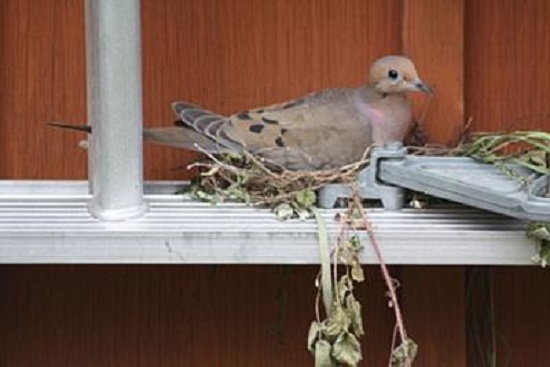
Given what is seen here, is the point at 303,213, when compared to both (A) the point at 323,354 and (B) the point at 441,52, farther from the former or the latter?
(B) the point at 441,52

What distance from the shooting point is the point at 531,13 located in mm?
1911

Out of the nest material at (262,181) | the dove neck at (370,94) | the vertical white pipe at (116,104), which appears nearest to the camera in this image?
the vertical white pipe at (116,104)

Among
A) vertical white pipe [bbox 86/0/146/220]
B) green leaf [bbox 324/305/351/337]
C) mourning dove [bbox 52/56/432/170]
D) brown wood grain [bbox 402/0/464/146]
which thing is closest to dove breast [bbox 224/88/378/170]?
mourning dove [bbox 52/56/432/170]

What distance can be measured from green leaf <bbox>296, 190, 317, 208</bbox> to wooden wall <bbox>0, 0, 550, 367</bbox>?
1.13 feet

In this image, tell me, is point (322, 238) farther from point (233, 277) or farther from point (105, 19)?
point (233, 277)

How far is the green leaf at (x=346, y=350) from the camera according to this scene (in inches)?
55.6

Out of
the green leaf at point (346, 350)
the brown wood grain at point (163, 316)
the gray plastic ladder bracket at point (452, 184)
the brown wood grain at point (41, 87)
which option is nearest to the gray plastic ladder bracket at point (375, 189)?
the gray plastic ladder bracket at point (452, 184)

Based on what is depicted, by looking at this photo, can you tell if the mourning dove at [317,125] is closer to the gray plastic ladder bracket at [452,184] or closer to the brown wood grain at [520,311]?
the gray plastic ladder bracket at [452,184]

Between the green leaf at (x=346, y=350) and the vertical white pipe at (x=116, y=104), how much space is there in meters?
0.29

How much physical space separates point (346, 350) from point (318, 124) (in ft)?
1.43

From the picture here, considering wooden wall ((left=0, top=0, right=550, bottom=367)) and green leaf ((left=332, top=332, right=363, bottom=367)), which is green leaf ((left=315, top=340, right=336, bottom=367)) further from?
wooden wall ((left=0, top=0, right=550, bottom=367))

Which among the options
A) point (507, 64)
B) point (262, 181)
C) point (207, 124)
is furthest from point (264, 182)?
point (507, 64)

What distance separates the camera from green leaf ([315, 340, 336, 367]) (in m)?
1.41

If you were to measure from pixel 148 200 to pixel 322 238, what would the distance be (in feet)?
0.94
